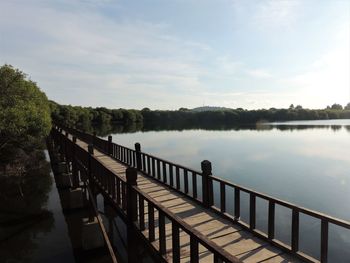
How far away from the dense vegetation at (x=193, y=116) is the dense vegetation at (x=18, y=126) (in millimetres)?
79178

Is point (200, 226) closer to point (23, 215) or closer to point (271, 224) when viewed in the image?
point (271, 224)

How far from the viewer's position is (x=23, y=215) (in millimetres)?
16000

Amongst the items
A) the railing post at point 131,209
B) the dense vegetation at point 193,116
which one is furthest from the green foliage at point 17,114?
the dense vegetation at point 193,116

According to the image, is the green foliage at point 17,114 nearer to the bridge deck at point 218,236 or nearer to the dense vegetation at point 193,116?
the bridge deck at point 218,236

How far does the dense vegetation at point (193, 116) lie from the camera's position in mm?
118688

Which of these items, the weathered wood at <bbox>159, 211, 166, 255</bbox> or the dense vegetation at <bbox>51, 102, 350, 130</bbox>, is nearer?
the weathered wood at <bbox>159, 211, 166, 255</bbox>

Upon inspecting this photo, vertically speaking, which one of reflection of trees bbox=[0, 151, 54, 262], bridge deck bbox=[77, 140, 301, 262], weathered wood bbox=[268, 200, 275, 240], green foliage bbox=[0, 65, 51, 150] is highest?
green foliage bbox=[0, 65, 51, 150]

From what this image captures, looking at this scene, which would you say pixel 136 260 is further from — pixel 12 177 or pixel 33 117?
pixel 12 177

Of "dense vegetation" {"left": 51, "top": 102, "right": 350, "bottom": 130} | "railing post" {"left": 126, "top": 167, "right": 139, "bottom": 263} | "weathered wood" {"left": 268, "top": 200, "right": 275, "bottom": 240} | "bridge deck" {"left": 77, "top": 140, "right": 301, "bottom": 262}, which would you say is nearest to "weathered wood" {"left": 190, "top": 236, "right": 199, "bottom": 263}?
"bridge deck" {"left": 77, "top": 140, "right": 301, "bottom": 262}

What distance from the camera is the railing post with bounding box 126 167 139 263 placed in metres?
7.27

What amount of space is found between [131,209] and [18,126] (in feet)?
50.2

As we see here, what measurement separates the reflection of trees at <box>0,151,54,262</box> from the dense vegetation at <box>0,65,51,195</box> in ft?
1.96

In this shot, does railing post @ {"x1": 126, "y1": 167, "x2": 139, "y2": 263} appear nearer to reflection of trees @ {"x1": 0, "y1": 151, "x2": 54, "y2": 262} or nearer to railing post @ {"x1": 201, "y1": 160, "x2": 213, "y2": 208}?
railing post @ {"x1": 201, "y1": 160, "x2": 213, "y2": 208}

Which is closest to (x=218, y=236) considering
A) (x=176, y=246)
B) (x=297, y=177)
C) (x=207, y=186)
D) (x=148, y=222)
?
(x=148, y=222)
